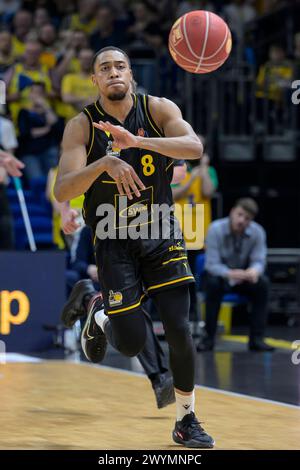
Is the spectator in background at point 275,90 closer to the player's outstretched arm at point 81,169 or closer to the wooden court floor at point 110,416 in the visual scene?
the wooden court floor at point 110,416

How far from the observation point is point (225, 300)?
12.1m

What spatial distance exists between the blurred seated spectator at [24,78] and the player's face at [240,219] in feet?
12.3

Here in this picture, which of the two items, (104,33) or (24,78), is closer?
(24,78)

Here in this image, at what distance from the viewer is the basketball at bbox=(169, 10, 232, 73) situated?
276 inches

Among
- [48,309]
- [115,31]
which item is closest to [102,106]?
[48,309]

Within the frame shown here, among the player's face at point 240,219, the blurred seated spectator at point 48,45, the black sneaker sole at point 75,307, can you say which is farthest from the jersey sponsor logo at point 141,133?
the blurred seated spectator at point 48,45

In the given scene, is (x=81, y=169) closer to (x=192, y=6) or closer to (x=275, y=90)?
(x=275, y=90)

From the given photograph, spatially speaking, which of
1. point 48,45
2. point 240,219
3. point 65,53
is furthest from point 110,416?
point 48,45

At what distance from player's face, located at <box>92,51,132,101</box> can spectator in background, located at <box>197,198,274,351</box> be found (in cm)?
547

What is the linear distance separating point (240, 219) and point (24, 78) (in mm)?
4007

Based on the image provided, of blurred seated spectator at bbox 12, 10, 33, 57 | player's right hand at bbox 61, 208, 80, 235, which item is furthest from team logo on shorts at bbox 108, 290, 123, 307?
blurred seated spectator at bbox 12, 10, 33, 57

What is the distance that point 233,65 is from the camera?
48.9ft

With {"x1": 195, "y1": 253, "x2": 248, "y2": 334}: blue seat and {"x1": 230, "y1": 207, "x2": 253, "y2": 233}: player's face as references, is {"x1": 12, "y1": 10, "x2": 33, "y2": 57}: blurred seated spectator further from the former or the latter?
{"x1": 230, "y1": 207, "x2": 253, "y2": 233}: player's face
